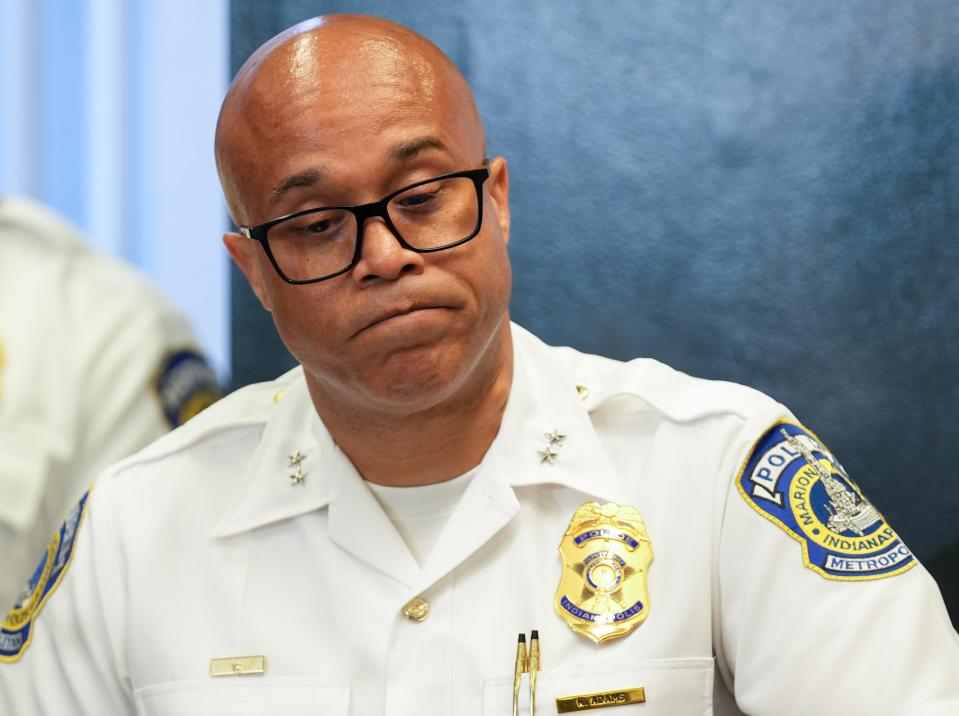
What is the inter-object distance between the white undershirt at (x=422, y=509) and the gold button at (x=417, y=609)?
2.5 inches

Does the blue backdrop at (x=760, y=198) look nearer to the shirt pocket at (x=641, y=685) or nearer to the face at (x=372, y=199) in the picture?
the face at (x=372, y=199)

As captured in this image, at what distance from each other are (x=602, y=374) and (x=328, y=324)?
393 millimetres

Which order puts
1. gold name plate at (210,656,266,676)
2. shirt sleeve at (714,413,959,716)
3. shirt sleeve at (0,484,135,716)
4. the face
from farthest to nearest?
shirt sleeve at (0,484,135,716) < gold name plate at (210,656,266,676) < the face < shirt sleeve at (714,413,959,716)

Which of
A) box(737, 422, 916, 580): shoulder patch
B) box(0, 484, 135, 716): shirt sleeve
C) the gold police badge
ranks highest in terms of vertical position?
box(737, 422, 916, 580): shoulder patch

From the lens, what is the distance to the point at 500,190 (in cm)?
171

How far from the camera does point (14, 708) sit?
1.73m

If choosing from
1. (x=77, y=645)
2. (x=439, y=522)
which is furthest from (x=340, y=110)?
(x=77, y=645)

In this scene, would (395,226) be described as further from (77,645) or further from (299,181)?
(77,645)

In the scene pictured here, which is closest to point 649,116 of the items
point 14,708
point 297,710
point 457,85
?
point 457,85

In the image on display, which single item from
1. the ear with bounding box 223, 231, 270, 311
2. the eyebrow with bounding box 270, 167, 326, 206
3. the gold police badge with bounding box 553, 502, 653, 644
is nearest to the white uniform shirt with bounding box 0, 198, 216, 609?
the ear with bounding box 223, 231, 270, 311

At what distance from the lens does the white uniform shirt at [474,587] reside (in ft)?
4.71

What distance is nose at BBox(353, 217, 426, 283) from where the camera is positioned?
1.46 m

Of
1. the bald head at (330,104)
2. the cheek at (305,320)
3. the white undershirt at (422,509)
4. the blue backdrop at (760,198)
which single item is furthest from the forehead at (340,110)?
the white undershirt at (422,509)

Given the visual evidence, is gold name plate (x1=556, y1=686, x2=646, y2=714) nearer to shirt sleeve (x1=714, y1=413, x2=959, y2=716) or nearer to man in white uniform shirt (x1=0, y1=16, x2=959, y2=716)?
man in white uniform shirt (x1=0, y1=16, x2=959, y2=716)
